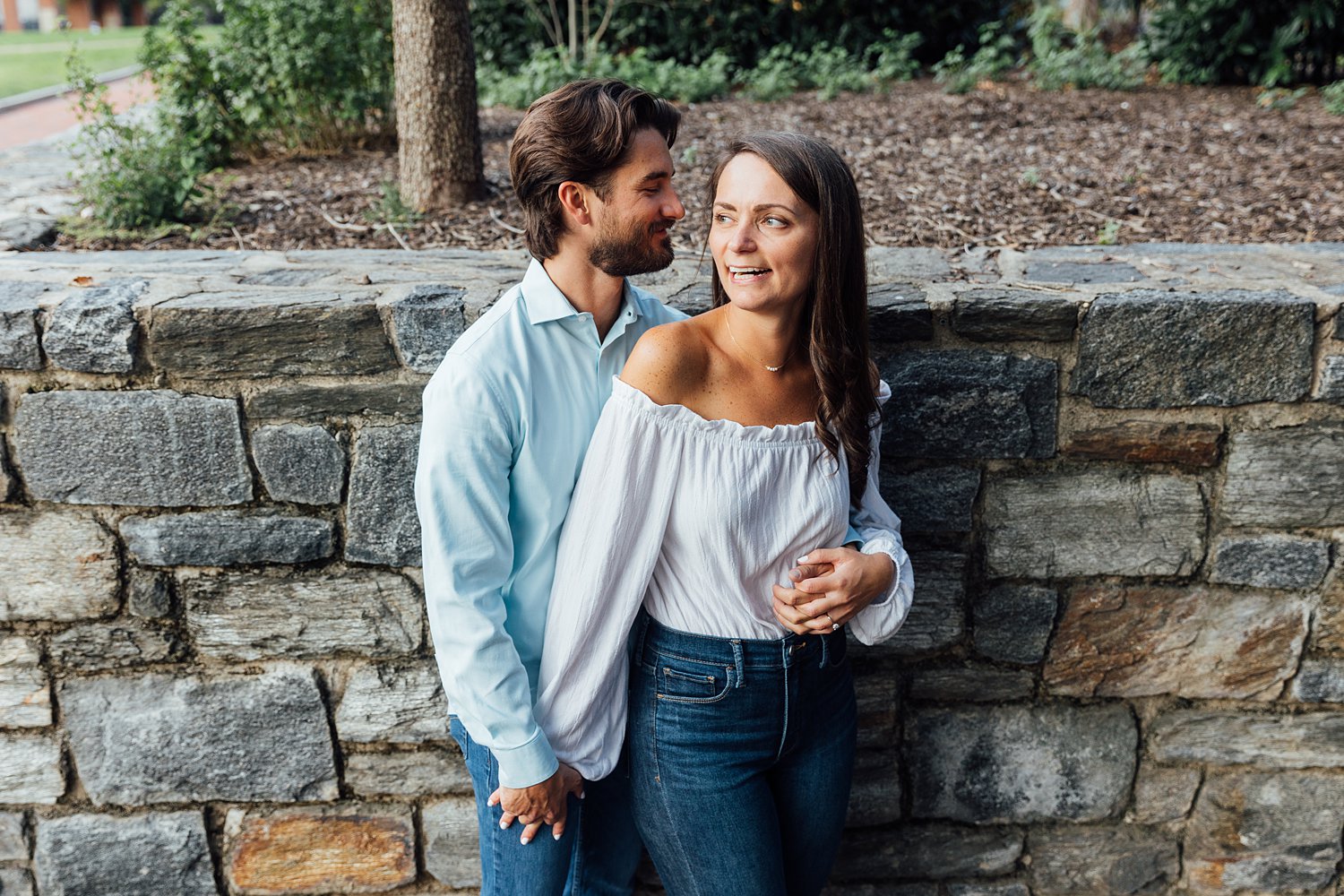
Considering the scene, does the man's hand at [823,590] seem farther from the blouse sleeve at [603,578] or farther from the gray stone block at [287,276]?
the gray stone block at [287,276]

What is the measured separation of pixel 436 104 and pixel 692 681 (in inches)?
91.7

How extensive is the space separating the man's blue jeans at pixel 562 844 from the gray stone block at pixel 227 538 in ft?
1.88

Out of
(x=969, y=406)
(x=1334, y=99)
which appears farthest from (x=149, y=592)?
(x=1334, y=99)

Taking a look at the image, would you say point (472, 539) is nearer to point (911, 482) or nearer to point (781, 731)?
point (781, 731)

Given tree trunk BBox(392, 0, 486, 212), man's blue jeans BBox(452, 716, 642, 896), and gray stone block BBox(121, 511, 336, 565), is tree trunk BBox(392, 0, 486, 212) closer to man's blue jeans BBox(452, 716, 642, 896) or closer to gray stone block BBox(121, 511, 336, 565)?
gray stone block BBox(121, 511, 336, 565)

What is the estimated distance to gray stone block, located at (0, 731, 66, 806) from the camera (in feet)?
8.39

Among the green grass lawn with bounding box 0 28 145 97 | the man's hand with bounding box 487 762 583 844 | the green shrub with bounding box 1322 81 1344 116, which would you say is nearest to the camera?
the man's hand with bounding box 487 762 583 844

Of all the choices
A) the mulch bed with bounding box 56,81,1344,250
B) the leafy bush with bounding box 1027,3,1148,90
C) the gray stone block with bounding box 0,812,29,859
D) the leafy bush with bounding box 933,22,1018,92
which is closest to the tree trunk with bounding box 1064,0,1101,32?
the leafy bush with bounding box 1027,3,1148,90

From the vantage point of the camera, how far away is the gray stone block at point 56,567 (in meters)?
2.39

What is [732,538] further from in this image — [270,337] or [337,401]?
[270,337]

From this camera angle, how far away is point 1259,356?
7.48 ft

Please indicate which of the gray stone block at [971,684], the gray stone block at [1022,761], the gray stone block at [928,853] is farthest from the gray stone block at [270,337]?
the gray stone block at [928,853]

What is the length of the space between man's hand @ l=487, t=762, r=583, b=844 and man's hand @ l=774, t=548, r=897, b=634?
0.47 meters

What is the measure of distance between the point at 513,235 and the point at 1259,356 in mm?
2024
